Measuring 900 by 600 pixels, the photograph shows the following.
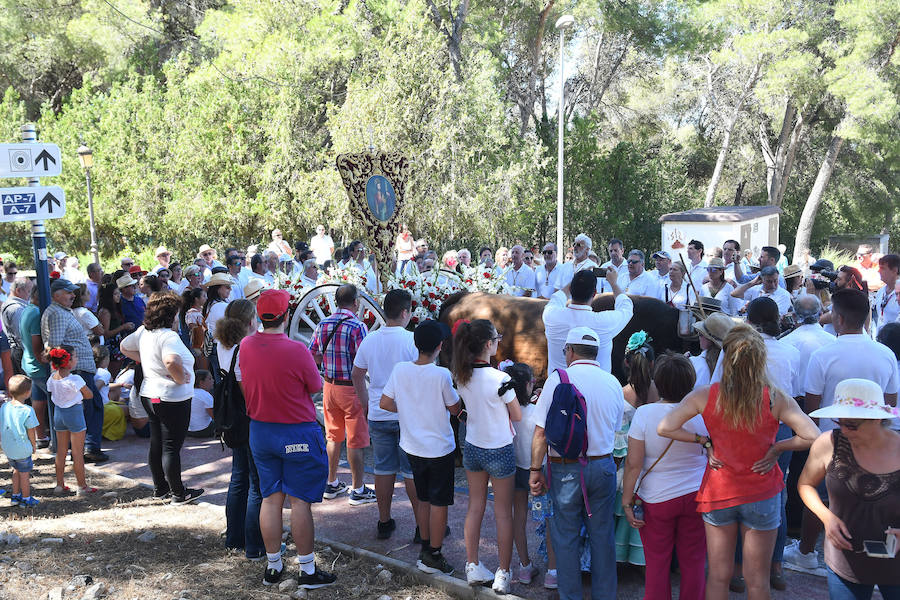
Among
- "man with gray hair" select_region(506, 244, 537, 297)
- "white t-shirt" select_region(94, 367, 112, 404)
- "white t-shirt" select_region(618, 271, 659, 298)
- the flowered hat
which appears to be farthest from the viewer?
"man with gray hair" select_region(506, 244, 537, 297)

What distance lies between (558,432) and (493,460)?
0.61 m

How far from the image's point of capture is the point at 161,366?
5969 millimetres

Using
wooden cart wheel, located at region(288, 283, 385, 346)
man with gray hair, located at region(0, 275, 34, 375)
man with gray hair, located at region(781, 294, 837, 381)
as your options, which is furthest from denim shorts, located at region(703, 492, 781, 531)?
man with gray hair, located at region(0, 275, 34, 375)

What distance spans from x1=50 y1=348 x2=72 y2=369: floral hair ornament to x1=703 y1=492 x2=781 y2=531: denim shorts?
5331 millimetres

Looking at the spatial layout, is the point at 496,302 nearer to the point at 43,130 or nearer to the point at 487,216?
the point at 487,216

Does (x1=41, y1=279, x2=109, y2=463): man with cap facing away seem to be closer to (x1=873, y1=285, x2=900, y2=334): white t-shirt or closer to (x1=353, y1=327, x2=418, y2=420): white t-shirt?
(x1=353, y1=327, x2=418, y2=420): white t-shirt

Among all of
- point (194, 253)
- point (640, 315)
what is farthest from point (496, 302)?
point (194, 253)

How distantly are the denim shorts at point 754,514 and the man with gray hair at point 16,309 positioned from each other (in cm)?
677

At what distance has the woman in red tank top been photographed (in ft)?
11.5

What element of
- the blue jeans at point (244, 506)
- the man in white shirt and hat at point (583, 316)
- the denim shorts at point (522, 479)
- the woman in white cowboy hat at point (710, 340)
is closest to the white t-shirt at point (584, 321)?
the man in white shirt and hat at point (583, 316)

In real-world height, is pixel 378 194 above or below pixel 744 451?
above

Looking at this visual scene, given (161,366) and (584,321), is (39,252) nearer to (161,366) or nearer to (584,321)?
(161,366)

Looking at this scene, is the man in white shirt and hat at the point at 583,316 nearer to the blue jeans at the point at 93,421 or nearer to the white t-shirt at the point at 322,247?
the blue jeans at the point at 93,421

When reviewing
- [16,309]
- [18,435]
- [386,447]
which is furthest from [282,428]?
[16,309]
